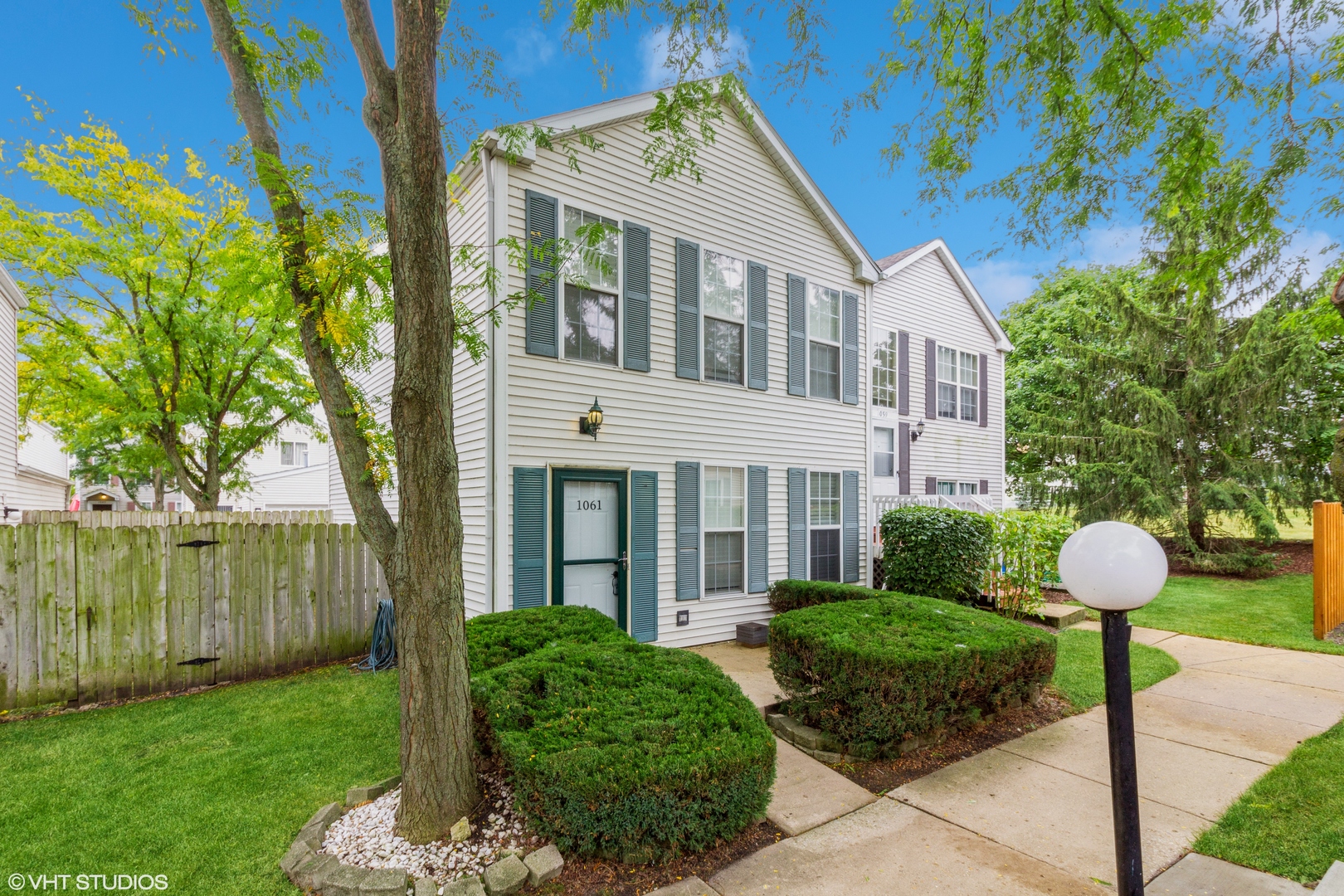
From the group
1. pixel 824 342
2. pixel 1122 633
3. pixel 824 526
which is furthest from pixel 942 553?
pixel 1122 633

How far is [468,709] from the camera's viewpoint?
285 centimetres

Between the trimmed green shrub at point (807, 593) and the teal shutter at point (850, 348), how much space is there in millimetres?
2880

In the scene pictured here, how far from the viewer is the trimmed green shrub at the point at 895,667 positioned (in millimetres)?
3738

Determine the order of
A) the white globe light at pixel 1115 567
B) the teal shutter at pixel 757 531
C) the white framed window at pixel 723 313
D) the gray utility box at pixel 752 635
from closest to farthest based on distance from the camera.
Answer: the white globe light at pixel 1115 567, the gray utility box at pixel 752 635, the white framed window at pixel 723 313, the teal shutter at pixel 757 531

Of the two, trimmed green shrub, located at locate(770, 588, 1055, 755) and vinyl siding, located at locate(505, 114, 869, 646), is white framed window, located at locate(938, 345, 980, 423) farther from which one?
trimmed green shrub, located at locate(770, 588, 1055, 755)

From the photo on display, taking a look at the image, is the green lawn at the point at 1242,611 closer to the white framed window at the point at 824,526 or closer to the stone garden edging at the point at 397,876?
the white framed window at the point at 824,526

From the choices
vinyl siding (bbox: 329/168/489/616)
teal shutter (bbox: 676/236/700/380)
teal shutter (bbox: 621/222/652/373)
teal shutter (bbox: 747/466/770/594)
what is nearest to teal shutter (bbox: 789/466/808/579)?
teal shutter (bbox: 747/466/770/594)

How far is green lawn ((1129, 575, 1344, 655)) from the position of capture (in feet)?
23.8

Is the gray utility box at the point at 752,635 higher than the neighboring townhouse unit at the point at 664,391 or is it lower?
lower

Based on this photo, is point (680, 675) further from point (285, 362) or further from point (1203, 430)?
point (1203, 430)

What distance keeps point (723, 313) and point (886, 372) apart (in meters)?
5.88

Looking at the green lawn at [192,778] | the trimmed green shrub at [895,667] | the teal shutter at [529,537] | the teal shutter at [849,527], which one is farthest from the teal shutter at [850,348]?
the green lawn at [192,778]

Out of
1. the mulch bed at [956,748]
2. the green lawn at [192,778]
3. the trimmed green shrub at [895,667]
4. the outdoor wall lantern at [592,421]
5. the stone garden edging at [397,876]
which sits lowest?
the mulch bed at [956,748]

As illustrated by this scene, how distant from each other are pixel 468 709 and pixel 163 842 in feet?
5.06
